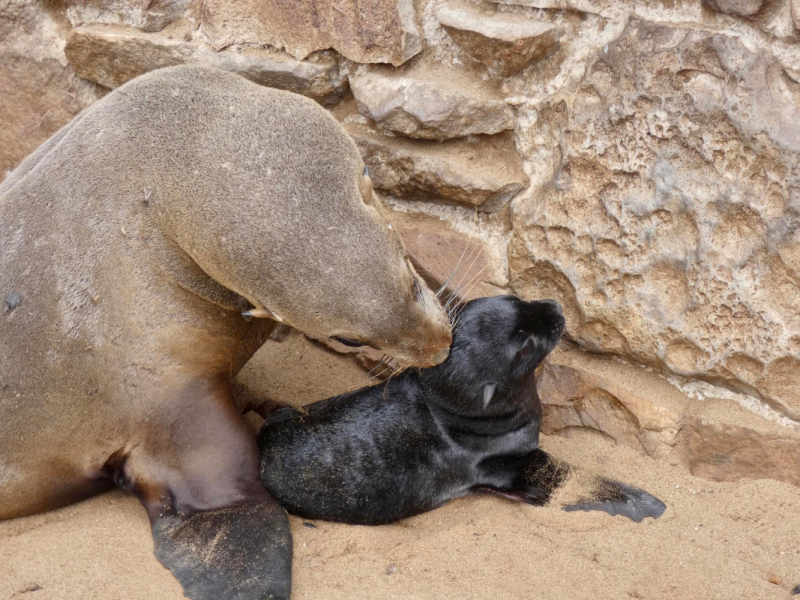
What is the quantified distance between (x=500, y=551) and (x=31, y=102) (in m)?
3.64

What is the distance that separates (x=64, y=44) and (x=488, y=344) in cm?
295

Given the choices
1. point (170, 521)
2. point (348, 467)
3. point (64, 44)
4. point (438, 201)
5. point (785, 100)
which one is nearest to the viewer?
point (785, 100)

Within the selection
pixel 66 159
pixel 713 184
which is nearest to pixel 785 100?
pixel 713 184

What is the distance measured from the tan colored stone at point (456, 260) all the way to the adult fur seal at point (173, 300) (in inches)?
38.3

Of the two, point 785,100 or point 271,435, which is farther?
Answer: point 271,435

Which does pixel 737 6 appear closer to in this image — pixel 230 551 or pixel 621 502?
pixel 621 502

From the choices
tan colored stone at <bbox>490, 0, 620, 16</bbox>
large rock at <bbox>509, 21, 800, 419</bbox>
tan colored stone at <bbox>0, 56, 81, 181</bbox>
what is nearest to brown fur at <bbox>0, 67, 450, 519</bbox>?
large rock at <bbox>509, 21, 800, 419</bbox>

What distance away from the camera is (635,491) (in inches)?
148

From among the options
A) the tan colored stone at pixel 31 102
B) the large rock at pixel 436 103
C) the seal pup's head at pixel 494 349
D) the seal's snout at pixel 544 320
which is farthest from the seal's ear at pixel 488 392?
the tan colored stone at pixel 31 102

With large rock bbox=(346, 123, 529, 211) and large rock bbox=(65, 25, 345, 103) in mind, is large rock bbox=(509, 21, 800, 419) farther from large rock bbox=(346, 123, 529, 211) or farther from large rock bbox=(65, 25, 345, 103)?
large rock bbox=(65, 25, 345, 103)

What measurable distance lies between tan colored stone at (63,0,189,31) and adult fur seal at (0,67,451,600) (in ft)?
3.29

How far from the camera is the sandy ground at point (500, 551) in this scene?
3.14 meters

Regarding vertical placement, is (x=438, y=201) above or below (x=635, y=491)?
above

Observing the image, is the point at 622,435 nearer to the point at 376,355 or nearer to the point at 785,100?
the point at 376,355
